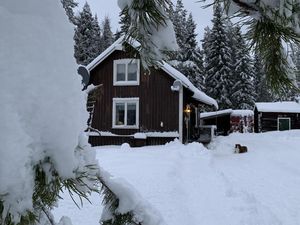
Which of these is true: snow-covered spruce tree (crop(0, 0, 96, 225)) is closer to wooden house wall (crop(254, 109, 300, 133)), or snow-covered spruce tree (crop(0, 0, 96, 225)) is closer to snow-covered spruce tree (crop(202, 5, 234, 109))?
wooden house wall (crop(254, 109, 300, 133))

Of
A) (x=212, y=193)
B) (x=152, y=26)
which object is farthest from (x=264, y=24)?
(x=212, y=193)

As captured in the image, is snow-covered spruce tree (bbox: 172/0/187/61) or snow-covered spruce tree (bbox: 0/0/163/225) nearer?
snow-covered spruce tree (bbox: 0/0/163/225)

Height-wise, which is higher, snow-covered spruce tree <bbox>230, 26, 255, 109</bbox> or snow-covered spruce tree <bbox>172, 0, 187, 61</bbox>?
snow-covered spruce tree <bbox>230, 26, 255, 109</bbox>

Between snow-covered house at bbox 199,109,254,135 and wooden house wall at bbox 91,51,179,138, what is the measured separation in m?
17.8

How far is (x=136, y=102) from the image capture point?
1981 cm

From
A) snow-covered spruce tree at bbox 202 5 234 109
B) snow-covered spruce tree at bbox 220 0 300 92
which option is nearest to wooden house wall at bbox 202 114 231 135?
snow-covered spruce tree at bbox 202 5 234 109

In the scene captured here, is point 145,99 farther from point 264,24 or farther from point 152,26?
point 264,24

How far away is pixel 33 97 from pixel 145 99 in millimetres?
18758

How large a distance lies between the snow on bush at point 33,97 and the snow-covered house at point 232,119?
35866mm

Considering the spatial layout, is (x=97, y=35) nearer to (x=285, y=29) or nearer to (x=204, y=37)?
(x=204, y=37)

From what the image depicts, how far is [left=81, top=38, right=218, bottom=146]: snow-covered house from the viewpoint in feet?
63.0

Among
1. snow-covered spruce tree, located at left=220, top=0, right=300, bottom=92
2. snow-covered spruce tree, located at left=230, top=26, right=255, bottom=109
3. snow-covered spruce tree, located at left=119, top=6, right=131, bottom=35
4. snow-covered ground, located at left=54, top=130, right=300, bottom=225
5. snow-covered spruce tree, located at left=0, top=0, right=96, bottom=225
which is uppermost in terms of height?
snow-covered spruce tree, located at left=230, top=26, right=255, bottom=109

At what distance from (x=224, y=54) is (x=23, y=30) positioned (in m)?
40.6

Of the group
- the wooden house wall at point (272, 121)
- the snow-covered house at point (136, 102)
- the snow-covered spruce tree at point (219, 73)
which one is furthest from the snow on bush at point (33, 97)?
the snow-covered spruce tree at point (219, 73)
